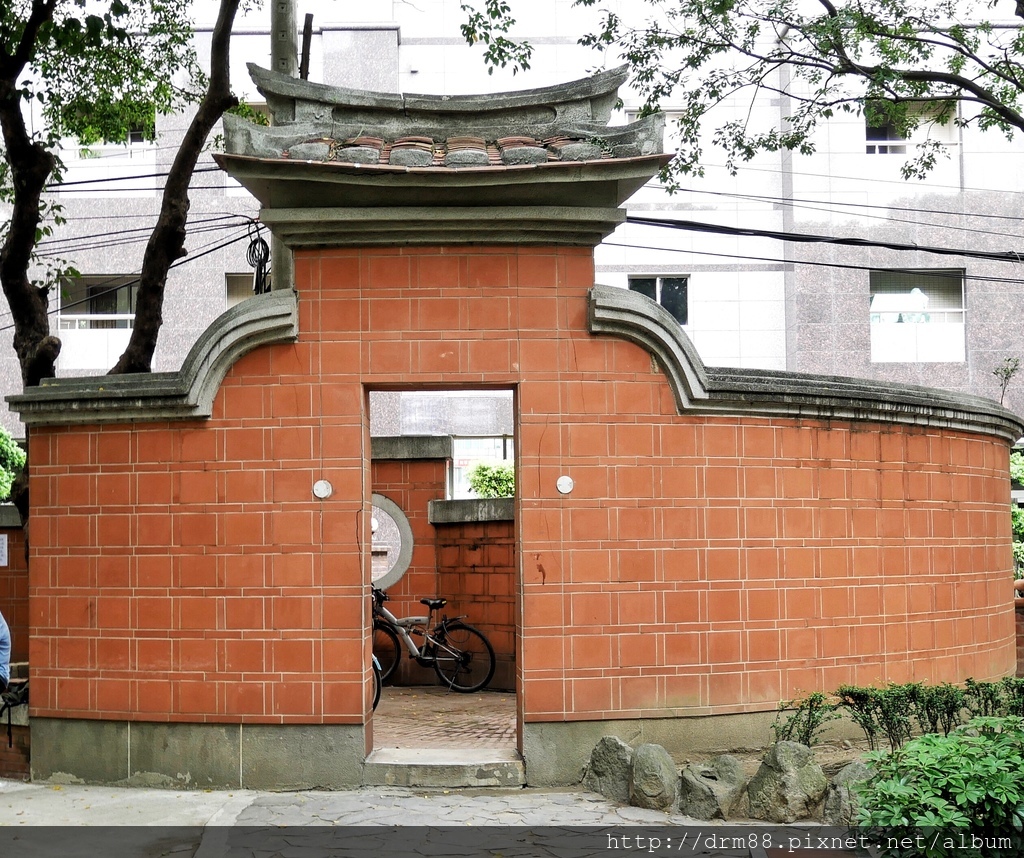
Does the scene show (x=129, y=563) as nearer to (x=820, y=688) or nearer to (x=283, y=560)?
(x=283, y=560)

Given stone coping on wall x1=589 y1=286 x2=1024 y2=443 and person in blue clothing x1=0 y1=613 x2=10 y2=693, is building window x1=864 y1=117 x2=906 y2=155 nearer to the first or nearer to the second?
stone coping on wall x1=589 y1=286 x2=1024 y2=443

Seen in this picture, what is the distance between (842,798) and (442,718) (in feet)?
14.2

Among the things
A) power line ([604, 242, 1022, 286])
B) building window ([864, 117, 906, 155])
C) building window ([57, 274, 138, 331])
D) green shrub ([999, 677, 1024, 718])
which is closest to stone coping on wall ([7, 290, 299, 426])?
green shrub ([999, 677, 1024, 718])

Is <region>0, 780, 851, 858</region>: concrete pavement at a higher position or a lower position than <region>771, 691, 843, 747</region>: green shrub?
lower

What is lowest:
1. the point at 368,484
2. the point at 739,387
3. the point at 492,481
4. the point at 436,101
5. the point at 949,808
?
the point at 949,808

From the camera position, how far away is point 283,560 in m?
7.79

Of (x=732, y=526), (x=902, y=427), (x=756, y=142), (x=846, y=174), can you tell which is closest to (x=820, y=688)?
(x=732, y=526)

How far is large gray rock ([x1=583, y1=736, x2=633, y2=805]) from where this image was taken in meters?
7.22

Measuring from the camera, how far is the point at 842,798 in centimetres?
657

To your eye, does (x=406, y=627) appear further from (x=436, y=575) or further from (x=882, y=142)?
(x=882, y=142)

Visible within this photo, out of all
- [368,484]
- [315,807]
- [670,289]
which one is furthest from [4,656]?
[670,289]

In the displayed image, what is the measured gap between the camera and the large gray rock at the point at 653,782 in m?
6.94

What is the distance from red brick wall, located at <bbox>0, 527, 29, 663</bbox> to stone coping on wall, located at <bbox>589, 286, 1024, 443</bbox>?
690 centimetres

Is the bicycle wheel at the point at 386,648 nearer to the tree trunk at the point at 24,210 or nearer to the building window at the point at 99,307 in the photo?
the tree trunk at the point at 24,210
